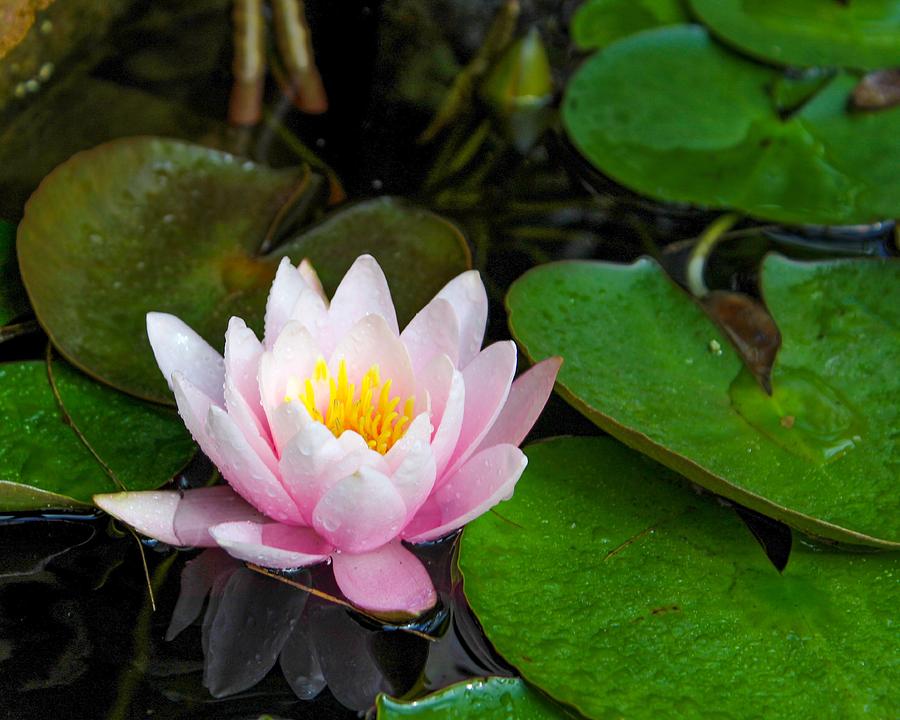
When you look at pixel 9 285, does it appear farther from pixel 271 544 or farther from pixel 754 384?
pixel 754 384

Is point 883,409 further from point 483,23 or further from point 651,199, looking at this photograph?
point 483,23

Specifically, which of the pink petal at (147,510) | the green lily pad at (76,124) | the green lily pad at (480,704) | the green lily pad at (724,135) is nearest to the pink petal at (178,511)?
the pink petal at (147,510)

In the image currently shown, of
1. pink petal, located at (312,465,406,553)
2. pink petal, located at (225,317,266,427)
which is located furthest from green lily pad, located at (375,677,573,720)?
pink petal, located at (225,317,266,427)

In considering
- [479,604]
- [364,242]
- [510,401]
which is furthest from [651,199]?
[479,604]

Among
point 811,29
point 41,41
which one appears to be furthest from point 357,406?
Answer: point 811,29

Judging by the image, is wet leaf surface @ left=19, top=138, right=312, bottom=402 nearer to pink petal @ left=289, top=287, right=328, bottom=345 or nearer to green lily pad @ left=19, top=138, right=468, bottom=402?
green lily pad @ left=19, top=138, right=468, bottom=402
